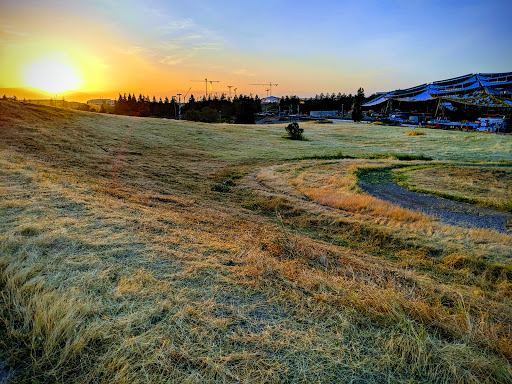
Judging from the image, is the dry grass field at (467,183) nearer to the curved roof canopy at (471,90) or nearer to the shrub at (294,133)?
the shrub at (294,133)

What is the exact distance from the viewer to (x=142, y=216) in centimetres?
771

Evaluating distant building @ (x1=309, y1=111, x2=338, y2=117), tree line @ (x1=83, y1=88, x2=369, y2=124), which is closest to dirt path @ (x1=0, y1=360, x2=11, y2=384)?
tree line @ (x1=83, y1=88, x2=369, y2=124)

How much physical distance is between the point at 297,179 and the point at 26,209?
13.9m

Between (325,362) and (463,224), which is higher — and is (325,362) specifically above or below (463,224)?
above

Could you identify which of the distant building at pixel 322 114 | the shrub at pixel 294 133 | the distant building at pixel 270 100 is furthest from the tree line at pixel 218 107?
the shrub at pixel 294 133

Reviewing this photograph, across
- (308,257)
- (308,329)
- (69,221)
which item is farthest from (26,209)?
(308,329)

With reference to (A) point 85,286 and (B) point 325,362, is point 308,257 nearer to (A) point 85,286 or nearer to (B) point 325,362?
(B) point 325,362

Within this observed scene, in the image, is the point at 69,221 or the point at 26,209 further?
the point at 26,209

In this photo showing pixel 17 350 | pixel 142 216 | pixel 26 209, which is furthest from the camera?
pixel 142 216

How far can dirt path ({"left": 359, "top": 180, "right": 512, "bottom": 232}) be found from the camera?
11.1 meters

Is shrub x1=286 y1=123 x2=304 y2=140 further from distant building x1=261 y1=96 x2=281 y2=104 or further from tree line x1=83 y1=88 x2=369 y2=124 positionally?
distant building x1=261 y1=96 x2=281 y2=104

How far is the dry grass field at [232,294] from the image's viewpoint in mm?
2941

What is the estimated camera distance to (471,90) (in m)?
101

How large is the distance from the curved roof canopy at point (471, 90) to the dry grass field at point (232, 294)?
3361 inches
